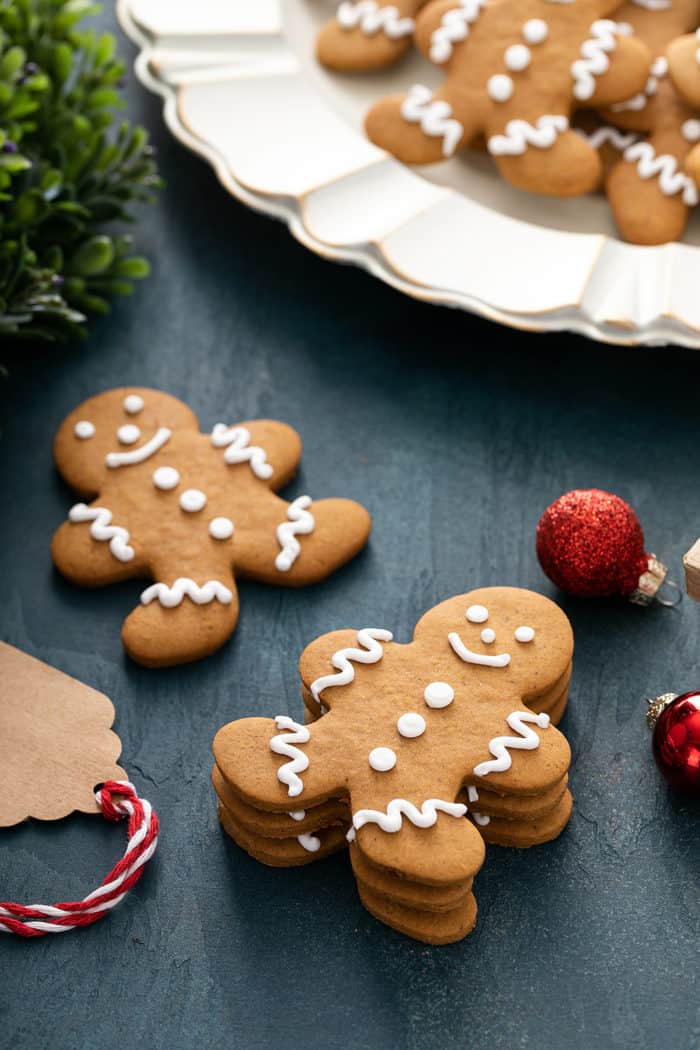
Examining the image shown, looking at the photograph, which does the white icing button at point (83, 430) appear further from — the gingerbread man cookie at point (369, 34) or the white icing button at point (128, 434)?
the gingerbread man cookie at point (369, 34)

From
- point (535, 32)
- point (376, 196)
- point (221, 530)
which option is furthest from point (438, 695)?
point (535, 32)

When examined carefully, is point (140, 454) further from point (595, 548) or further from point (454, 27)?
point (454, 27)

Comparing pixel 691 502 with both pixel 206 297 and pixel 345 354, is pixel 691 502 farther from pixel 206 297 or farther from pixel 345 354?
pixel 206 297

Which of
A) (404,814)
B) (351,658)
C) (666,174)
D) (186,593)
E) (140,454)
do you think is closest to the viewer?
(404,814)

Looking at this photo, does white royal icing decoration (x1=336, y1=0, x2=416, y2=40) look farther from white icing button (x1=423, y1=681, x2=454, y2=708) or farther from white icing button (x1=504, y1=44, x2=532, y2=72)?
white icing button (x1=423, y1=681, x2=454, y2=708)

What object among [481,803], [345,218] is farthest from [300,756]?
[345,218]

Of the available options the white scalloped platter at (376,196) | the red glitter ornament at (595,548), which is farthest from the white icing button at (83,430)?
the red glitter ornament at (595,548)
